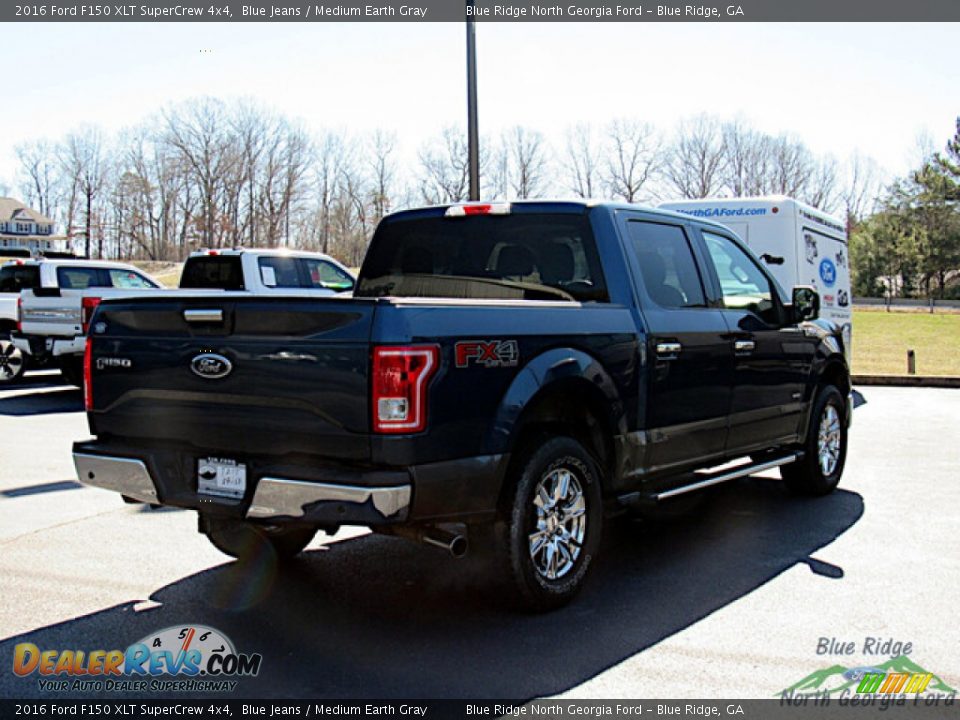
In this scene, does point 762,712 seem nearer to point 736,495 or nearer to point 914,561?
point 914,561

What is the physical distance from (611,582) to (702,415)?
1.22m

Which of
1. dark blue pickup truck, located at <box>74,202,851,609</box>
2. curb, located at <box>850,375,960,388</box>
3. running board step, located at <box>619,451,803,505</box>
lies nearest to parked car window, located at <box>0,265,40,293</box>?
dark blue pickup truck, located at <box>74,202,851,609</box>

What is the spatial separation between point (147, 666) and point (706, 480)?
3330 mm

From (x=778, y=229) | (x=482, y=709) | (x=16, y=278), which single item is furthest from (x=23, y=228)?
(x=482, y=709)

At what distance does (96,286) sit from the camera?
1495 centimetres

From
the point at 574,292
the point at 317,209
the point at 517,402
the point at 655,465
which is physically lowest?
the point at 655,465

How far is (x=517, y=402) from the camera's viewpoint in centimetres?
436

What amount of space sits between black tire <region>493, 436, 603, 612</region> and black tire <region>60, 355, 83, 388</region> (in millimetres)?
11397

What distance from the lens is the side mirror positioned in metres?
6.93

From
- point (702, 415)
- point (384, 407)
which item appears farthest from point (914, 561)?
point (384, 407)

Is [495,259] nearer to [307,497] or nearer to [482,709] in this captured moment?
[307,497]

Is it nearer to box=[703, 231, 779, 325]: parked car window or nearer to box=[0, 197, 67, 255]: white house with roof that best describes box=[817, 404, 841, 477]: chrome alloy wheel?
box=[703, 231, 779, 325]: parked car window

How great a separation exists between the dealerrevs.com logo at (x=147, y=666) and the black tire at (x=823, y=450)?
15.2 ft

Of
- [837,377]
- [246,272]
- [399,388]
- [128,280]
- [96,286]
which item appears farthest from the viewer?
[128,280]
